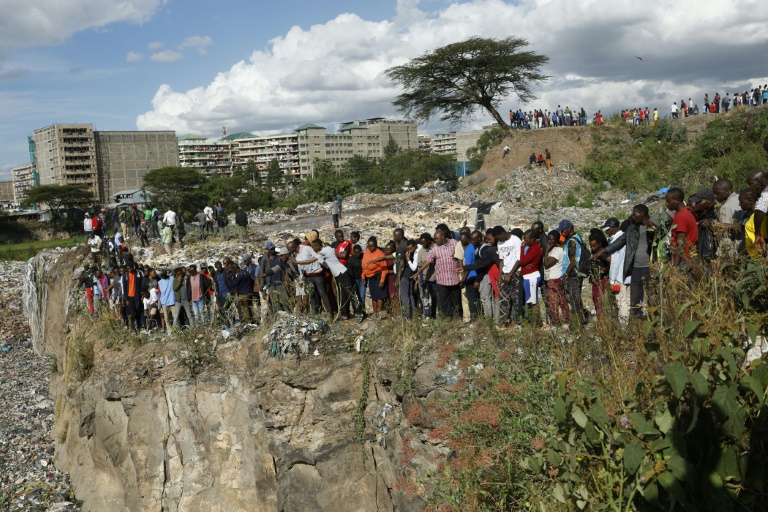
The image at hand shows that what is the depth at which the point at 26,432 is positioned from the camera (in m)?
13.8

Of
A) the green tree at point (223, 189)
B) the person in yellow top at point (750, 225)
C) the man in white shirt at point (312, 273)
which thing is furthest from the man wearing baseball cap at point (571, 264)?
the green tree at point (223, 189)

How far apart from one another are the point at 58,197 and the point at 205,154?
6355 centimetres

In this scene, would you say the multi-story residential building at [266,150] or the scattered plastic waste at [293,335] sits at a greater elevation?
the multi-story residential building at [266,150]

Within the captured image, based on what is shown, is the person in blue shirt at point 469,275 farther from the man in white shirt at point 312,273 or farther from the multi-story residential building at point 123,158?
the multi-story residential building at point 123,158

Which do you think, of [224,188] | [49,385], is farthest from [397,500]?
[224,188]

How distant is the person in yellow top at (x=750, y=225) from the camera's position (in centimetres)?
410

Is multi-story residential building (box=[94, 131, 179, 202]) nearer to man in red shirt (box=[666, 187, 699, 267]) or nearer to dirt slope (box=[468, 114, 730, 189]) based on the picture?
dirt slope (box=[468, 114, 730, 189])

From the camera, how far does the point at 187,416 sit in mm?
8648

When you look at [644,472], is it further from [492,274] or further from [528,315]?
[492,274]

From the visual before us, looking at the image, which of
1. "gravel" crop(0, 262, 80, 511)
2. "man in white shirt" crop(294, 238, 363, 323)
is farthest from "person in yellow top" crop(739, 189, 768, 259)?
"gravel" crop(0, 262, 80, 511)

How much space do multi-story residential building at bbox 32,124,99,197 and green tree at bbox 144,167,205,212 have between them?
32.1 m

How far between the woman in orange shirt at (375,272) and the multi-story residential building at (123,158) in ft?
260

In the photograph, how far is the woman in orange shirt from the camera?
25.5 ft

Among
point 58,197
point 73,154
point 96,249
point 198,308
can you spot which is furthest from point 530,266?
point 73,154
